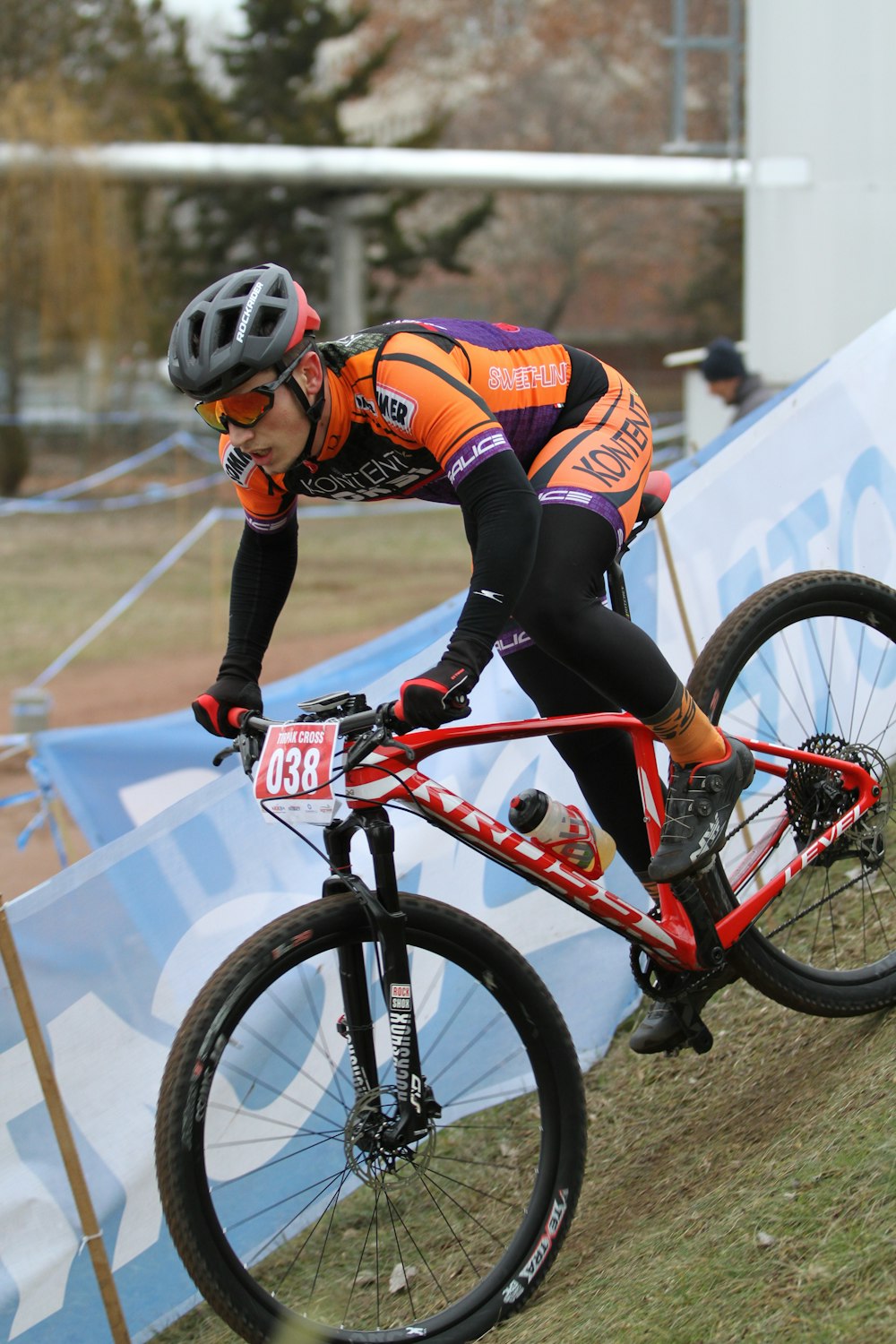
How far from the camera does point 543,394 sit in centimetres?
335

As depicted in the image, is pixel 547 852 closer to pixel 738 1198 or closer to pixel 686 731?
pixel 686 731

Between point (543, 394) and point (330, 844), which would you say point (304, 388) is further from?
point (330, 844)

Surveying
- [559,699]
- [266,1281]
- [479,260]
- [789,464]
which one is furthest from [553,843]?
[479,260]

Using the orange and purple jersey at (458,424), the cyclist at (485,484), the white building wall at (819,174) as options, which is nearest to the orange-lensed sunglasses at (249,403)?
the cyclist at (485,484)

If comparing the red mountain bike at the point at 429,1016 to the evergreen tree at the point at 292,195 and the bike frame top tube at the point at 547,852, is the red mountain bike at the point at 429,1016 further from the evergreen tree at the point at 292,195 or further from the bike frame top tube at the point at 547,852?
the evergreen tree at the point at 292,195

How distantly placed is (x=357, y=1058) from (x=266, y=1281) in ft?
3.04

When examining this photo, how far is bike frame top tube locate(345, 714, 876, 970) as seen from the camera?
9.77 feet

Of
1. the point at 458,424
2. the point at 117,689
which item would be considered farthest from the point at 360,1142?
the point at 117,689

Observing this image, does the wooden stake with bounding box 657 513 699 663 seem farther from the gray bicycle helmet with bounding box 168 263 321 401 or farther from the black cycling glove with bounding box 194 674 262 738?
the gray bicycle helmet with bounding box 168 263 321 401

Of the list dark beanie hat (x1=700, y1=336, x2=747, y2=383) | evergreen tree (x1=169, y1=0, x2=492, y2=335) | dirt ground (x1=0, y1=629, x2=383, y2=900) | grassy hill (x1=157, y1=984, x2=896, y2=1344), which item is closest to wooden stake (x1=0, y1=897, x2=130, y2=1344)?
grassy hill (x1=157, y1=984, x2=896, y2=1344)

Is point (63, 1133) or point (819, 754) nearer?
point (63, 1133)

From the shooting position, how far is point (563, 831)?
330 centimetres

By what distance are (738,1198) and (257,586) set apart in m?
1.82

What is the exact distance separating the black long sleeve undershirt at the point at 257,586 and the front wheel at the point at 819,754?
112 centimetres
